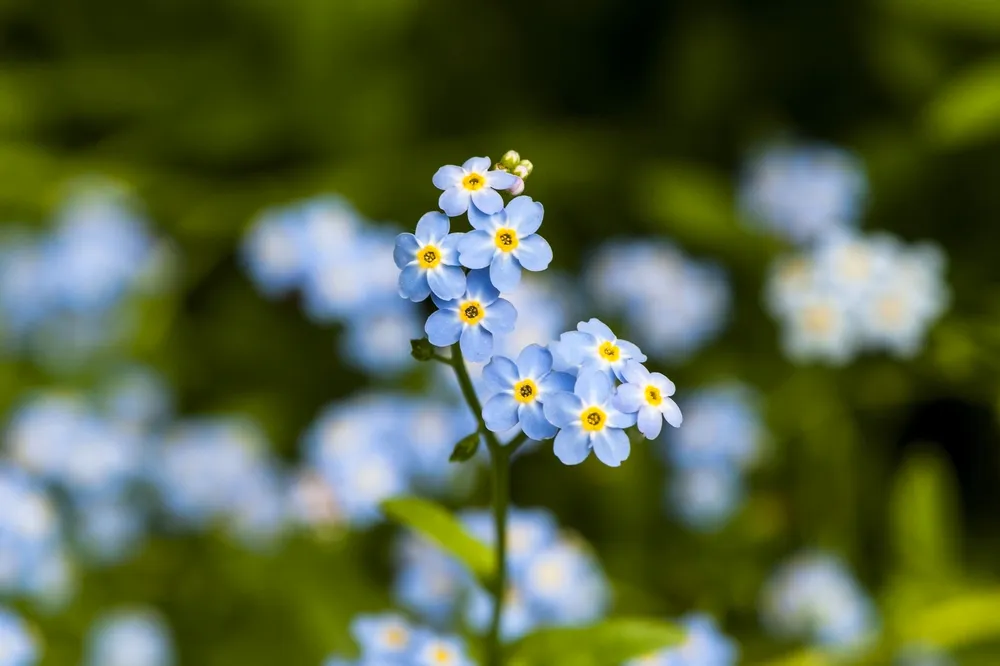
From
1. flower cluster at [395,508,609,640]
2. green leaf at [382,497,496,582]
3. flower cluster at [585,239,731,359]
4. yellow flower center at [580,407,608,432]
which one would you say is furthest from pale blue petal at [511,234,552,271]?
flower cluster at [585,239,731,359]

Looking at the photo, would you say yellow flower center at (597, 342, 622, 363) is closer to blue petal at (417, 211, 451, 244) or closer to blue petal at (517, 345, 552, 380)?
blue petal at (517, 345, 552, 380)

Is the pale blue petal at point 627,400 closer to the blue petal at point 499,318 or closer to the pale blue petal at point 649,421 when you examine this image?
the pale blue petal at point 649,421

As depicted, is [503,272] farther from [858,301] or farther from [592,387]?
[858,301]

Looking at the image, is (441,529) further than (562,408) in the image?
Yes

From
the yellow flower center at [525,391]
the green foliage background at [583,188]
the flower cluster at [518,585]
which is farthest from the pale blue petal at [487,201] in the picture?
the green foliage background at [583,188]

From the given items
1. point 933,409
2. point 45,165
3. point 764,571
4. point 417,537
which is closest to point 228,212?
point 45,165

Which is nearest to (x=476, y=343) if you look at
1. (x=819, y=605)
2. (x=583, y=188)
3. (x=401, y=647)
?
(x=401, y=647)
